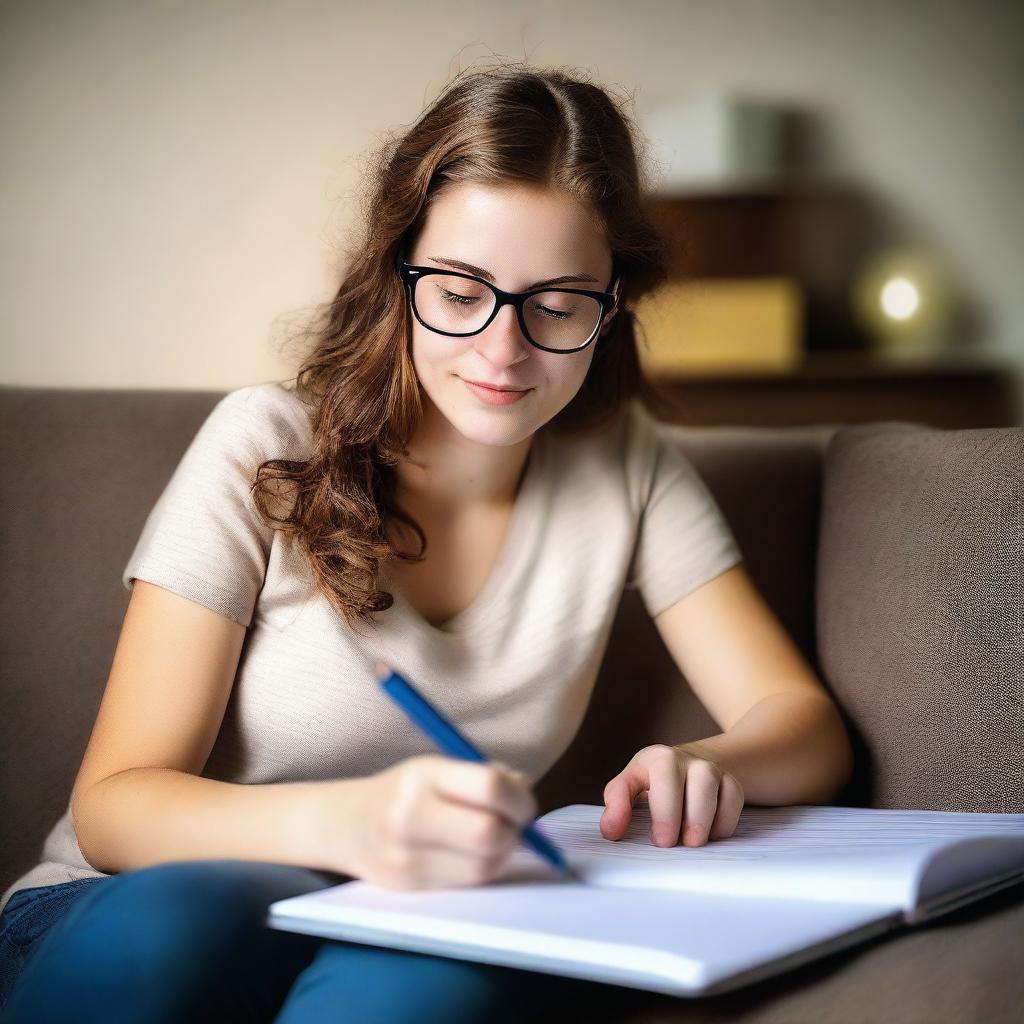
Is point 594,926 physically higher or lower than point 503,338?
lower

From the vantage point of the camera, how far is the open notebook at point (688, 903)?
1.93 ft

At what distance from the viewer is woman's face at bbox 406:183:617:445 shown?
99 cm

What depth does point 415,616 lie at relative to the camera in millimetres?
1070

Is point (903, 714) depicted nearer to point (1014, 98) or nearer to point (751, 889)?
point (751, 889)

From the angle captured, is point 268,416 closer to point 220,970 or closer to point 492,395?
point 492,395

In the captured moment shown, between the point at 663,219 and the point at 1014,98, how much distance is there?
347 cm

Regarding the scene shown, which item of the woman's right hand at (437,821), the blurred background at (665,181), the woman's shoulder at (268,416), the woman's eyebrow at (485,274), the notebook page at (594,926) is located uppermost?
the blurred background at (665,181)

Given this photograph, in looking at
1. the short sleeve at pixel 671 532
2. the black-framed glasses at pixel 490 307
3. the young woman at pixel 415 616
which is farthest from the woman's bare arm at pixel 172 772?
the short sleeve at pixel 671 532

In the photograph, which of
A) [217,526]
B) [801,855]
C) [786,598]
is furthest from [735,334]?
[801,855]

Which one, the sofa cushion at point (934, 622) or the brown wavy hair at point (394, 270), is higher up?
the brown wavy hair at point (394, 270)

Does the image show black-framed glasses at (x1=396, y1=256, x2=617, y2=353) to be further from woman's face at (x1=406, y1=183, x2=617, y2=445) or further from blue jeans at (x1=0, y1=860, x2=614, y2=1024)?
blue jeans at (x1=0, y1=860, x2=614, y2=1024)

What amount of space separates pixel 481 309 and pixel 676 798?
1.48 feet

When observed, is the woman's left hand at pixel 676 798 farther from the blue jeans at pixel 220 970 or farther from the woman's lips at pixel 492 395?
the woman's lips at pixel 492 395

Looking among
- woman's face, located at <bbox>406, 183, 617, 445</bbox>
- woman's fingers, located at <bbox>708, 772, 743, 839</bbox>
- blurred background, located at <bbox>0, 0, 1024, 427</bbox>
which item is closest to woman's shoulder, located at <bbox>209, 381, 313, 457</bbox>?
woman's face, located at <bbox>406, 183, 617, 445</bbox>
